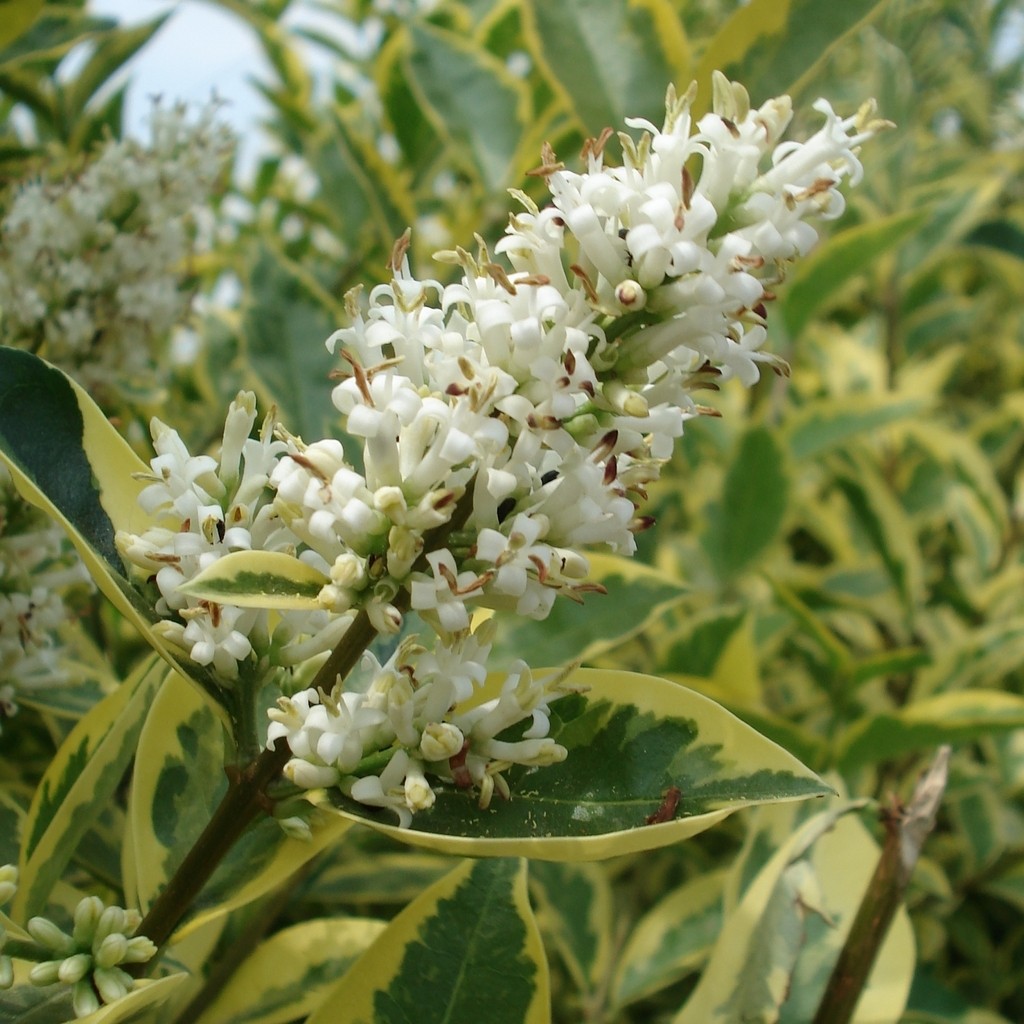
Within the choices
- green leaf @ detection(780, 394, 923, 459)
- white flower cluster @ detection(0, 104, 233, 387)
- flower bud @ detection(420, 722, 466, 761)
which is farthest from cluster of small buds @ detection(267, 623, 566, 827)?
green leaf @ detection(780, 394, 923, 459)

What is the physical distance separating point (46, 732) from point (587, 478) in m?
0.89

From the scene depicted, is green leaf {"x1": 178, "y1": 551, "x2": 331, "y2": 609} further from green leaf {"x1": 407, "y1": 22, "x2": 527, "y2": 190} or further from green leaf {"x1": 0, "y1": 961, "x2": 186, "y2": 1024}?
green leaf {"x1": 407, "y1": 22, "x2": 527, "y2": 190}

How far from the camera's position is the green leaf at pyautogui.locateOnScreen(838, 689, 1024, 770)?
1367 millimetres

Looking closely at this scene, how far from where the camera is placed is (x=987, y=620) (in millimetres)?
1992

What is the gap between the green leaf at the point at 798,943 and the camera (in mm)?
911

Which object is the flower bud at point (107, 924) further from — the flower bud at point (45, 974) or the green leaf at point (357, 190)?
the green leaf at point (357, 190)

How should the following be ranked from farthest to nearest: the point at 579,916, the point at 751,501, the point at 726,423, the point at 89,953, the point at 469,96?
the point at 726,423 < the point at 751,501 < the point at 469,96 < the point at 579,916 < the point at 89,953

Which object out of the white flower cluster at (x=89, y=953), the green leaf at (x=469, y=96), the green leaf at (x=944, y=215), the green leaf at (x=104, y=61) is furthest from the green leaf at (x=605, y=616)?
the green leaf at (x=944, y=215)

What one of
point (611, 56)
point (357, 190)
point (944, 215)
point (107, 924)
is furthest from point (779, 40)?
point (944, 215)

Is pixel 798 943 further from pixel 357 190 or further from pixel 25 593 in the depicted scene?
pixel 357 190

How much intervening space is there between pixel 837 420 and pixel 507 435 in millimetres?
1370

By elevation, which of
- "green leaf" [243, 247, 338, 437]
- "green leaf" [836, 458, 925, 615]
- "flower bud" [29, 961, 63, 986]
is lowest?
"green leaf" [836, 458, 925, 615]

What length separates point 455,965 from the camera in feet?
2.58

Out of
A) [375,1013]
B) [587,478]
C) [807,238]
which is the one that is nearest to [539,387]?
[587,478]
